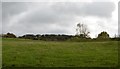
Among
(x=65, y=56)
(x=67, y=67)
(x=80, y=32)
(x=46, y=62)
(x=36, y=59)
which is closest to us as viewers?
(x=67, y=67)

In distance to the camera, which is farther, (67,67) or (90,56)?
(90,56)

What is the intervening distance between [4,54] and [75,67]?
27.6 feet

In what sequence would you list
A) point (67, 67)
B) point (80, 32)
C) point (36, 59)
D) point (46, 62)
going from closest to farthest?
point (67, 67) < point (46, 62) < point (36, 59) < point (80, 32)

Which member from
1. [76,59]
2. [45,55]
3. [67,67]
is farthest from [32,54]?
[67,67]

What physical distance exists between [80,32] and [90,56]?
49296 mm

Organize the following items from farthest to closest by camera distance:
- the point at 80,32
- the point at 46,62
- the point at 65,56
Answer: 1. the point at 80,32
2. the point at 65,56
3. the point at 46,62

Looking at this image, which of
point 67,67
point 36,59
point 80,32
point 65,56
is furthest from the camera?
point 80,32

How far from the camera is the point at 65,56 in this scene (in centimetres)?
2352

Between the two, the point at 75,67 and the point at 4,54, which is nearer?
the point at 75,67

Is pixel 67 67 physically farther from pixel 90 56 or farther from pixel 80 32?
pixel 80 32

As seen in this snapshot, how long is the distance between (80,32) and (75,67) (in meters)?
54.2

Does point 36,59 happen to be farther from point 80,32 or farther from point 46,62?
point 80,32

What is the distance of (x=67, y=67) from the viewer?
1869cm

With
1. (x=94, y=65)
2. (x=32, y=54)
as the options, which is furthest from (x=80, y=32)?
(x=94, y=65)
